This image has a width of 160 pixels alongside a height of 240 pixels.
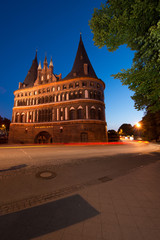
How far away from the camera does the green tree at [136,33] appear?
5.57 meters

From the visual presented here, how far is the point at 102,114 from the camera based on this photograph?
84.9 ft

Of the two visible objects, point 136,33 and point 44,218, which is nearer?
point 44,218

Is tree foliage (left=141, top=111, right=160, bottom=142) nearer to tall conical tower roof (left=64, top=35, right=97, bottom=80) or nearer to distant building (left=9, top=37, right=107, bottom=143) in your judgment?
distant building (left=9, top=37, right=107, bottom=143)

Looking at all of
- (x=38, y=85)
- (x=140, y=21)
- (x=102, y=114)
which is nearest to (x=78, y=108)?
(x=102, y=114)

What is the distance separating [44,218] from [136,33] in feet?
31.4

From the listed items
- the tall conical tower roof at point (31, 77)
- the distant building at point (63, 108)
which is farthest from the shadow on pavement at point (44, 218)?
the tall conical tower roof at point (31, 77)

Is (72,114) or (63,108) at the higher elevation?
(63,108)

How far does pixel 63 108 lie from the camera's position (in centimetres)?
2598

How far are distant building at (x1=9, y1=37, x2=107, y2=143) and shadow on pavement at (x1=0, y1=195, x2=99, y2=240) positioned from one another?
796 inches

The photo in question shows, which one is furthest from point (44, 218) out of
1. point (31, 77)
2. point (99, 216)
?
point (31, 77)

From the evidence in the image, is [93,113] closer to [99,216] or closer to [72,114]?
[72,114]

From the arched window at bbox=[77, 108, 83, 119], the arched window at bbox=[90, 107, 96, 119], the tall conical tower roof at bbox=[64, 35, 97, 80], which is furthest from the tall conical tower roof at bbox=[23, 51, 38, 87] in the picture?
the arched window at bbox=[90, 107, 96, 119]

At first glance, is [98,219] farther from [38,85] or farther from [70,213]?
[38,85]

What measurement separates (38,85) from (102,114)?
19.4 meters
